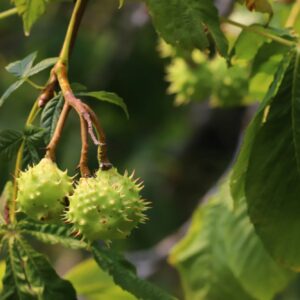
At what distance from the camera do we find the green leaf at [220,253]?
295 centimetres

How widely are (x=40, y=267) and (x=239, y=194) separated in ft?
1.49

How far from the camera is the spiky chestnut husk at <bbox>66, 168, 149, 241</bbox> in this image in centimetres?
171

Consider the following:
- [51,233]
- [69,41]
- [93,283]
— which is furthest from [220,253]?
[69,41]

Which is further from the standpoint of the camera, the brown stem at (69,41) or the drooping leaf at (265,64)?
the drooping leaf at (265,64)

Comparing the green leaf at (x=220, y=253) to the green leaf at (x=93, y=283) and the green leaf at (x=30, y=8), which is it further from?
the green leaf at (x=30, y=8)

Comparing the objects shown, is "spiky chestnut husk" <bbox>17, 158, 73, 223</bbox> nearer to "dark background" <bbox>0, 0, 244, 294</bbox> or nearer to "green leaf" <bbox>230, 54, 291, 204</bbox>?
"green leaf" <bbox>230, 54, 291, 204</bbox>

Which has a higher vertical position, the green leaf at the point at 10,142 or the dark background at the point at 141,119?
the green leaf at the point at 10,142

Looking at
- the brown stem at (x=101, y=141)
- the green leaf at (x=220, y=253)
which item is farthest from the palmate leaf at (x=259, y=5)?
the green leaf at (x=220, y=253)

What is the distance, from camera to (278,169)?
197 cm

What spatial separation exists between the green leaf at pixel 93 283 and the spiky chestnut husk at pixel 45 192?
102 cm

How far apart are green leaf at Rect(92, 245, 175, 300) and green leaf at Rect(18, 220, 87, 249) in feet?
0.25

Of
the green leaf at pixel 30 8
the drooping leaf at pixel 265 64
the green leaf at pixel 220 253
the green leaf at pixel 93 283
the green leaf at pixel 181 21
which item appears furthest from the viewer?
the green leaf at pixel 220 253

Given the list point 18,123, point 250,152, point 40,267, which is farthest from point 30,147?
point 18,123

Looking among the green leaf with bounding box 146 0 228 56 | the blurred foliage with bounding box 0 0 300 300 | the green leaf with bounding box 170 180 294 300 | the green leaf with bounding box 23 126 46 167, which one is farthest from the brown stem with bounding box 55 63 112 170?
the blurred foliage with bounding box 0 0 300 300
